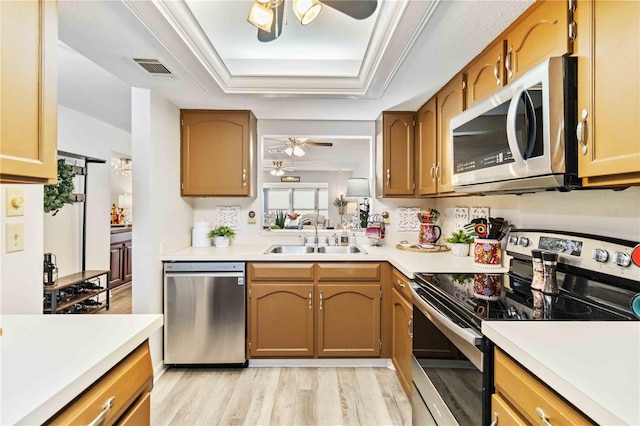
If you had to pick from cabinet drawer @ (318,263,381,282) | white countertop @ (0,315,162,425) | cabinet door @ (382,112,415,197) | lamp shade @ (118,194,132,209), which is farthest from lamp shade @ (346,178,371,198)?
lamp shade @ (118,194,132,209)

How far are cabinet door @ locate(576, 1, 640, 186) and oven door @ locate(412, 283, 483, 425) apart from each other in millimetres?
659

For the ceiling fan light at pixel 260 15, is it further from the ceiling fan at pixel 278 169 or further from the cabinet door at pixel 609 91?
the ceiling fan at pixel 278 169

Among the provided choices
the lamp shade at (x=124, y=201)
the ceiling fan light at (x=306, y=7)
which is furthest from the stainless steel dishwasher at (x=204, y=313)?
the lamp shade at (x=124, y=201)

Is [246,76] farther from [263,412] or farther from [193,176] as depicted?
[263,412]

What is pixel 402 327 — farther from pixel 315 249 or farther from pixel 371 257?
pixel 315 249

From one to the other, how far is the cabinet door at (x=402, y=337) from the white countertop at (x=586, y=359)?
920 millimetres

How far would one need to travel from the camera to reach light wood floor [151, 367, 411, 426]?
1908mm

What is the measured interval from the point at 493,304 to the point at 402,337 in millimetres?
971

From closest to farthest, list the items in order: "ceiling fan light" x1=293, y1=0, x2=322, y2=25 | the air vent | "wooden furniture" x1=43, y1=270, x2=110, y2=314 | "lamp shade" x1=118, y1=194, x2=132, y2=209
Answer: "ceiling fan light" x1=293, y1=0, x2=322, y2=25 < the air vent < "wooden furniture" x1=43, y1=270, x2=110, y2=314 < "lamp shade" x1=118, y1=194, x2=132, y2=209

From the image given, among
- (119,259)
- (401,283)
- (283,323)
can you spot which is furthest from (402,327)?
(119,259)

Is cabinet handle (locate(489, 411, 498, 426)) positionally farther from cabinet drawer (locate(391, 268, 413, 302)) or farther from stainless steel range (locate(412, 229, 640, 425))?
cabinet drawer (locate(391, 268, 413, 302))

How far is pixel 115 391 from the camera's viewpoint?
850mm

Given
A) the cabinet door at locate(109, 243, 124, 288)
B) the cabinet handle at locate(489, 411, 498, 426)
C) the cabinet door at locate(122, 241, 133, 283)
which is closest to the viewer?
the cabinet handle at locate(489, 411, 498, 426)

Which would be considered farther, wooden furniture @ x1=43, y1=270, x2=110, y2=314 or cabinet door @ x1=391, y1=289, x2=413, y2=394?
wooden furniture @ x1=43, y1=270, x2=110, y2=314
